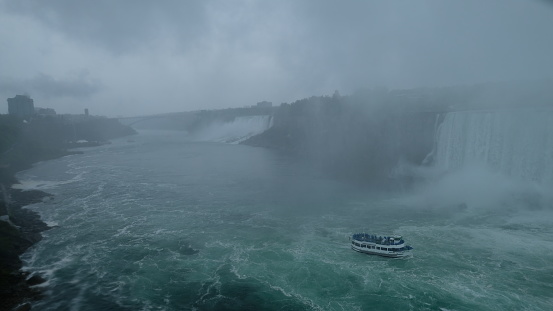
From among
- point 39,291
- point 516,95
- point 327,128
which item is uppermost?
point 516,95

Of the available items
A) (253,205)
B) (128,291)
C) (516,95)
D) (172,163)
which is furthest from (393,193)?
(172,163)

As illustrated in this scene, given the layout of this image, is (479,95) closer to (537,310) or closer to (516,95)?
(516,95)

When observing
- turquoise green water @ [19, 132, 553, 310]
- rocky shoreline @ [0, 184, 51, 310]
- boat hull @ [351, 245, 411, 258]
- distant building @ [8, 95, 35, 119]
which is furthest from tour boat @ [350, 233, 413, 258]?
distant building @ [8, 95, 35, 119]

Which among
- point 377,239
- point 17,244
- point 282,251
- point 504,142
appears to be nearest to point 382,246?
point 377,239

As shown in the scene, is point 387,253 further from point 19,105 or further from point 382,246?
point 19,105

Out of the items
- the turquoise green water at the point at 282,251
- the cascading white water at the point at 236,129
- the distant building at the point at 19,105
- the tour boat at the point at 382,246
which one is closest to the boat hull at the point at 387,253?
the tour boat at the point at 382,246

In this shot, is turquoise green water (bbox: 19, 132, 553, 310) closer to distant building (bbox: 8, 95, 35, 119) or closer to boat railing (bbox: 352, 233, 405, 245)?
boat railing (bbox: 352, 233, 405, 245)
